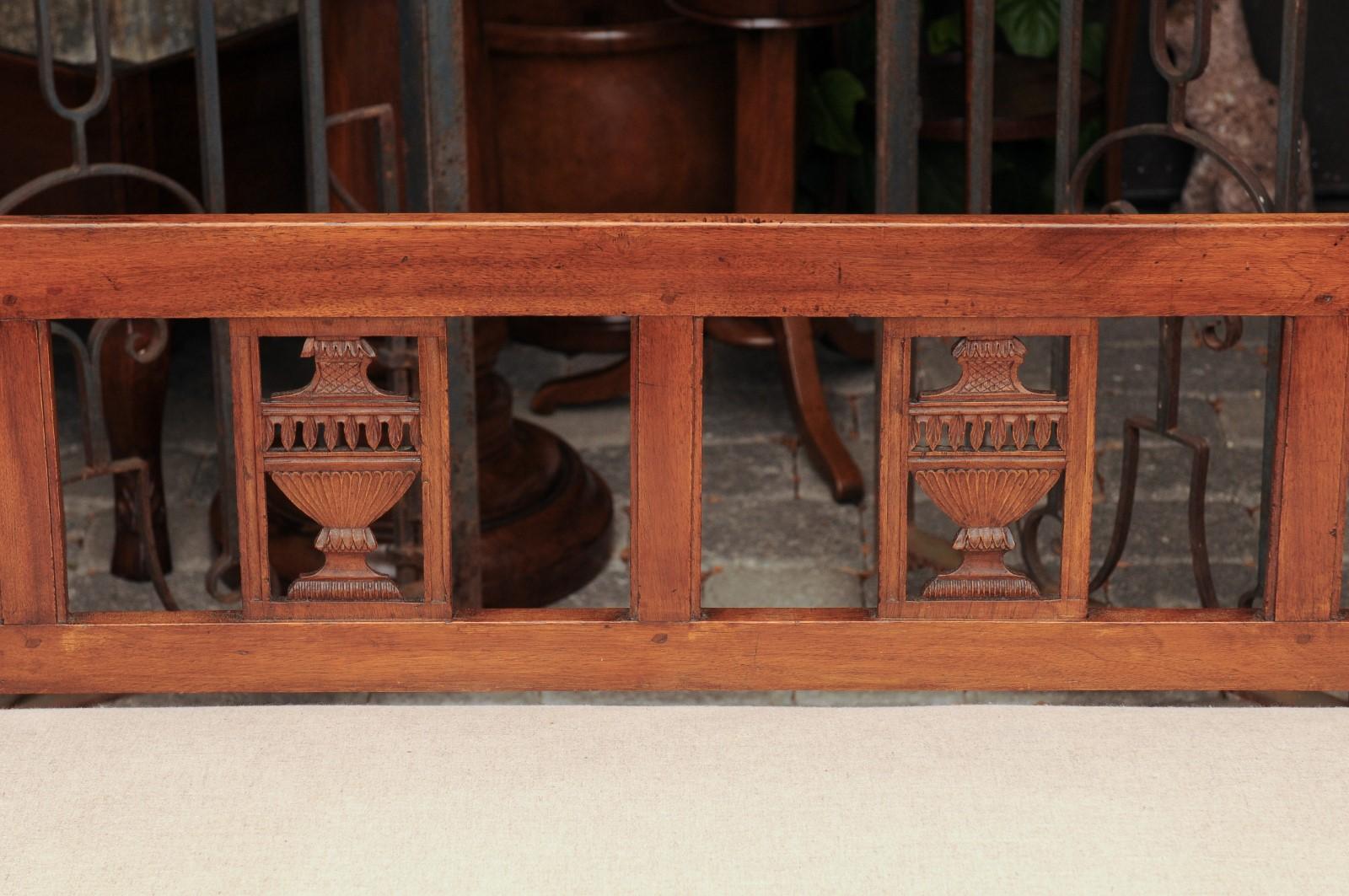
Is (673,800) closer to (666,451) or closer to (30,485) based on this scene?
(666,451)

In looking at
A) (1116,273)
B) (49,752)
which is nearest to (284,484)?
(49,752)

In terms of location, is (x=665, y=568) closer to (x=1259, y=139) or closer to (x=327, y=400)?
(x=327, y=400)

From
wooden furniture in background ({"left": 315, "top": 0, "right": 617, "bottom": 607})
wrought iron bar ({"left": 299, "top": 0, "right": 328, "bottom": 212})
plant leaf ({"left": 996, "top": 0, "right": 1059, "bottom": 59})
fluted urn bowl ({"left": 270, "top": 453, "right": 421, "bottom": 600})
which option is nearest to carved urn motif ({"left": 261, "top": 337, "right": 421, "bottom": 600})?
fluted urn bowl ({"left": 270, "top": 453, "right": 421, "bottom": 600})

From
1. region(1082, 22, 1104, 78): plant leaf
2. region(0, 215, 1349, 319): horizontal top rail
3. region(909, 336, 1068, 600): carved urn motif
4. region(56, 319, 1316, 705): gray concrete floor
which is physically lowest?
region(56, 319, 1316, 705): gray concrete floor

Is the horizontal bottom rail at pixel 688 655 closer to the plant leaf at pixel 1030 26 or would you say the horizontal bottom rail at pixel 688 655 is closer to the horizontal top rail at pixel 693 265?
the horizontal top rail at pixel 693 265

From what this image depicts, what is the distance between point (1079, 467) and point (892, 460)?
12cm

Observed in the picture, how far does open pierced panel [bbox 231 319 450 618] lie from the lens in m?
1.04

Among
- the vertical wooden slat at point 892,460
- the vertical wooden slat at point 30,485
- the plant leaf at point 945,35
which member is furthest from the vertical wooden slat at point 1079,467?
the plant leaf at point 945,35

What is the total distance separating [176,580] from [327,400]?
132 centimetres

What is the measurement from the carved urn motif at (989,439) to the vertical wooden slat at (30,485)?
541mm

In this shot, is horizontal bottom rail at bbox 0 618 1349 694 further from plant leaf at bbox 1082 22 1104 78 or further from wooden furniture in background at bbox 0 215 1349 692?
plant leaf at bbox 1082 22 1104 78

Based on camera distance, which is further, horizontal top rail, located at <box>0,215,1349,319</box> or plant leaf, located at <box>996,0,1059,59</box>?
plant leaf, located at <box>996,0,1059,59</box>

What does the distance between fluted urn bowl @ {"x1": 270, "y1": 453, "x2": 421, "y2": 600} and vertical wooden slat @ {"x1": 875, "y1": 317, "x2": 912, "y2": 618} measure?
11.5 inches

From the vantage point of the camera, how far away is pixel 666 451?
1.06m
